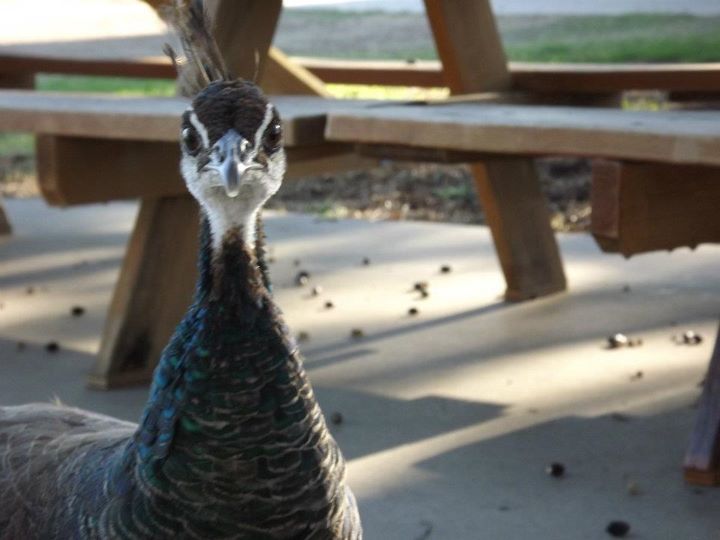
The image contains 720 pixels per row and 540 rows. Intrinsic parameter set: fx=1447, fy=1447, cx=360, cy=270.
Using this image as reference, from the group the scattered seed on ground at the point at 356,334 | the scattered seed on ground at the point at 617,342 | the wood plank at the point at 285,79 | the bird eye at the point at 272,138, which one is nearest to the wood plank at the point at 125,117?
the scattered seed on ground at the point at 356,334

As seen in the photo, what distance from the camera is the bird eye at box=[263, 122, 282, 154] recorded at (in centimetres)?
235

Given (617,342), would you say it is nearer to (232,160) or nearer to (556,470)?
(556,470)

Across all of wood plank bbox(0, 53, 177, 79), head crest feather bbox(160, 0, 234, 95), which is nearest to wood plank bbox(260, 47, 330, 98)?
wood plank bbox(0, 53, 177, 79)

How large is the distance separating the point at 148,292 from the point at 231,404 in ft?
7.56

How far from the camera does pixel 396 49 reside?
532 inches

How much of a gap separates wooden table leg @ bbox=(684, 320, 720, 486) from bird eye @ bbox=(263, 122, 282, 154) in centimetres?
161

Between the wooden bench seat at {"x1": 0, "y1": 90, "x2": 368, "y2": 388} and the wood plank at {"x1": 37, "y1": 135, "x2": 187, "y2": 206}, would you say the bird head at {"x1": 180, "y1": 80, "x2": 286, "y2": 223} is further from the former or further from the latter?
the wood plank at {"x1": 37, "y1": 135, "x2": 187, "y2": 206}

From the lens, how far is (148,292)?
14.9 ft

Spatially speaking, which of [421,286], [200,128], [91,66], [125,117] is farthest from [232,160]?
[91,66]

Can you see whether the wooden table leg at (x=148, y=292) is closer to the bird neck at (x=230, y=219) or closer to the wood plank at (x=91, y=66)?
the wood plank at (x=91, y=66)

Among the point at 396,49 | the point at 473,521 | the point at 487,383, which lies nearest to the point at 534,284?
the point at 487,383

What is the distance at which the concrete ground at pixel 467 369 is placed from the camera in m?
3.50

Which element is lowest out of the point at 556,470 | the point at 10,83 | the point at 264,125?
the point at 556,470

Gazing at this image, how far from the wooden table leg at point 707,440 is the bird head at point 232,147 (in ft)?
5.27
